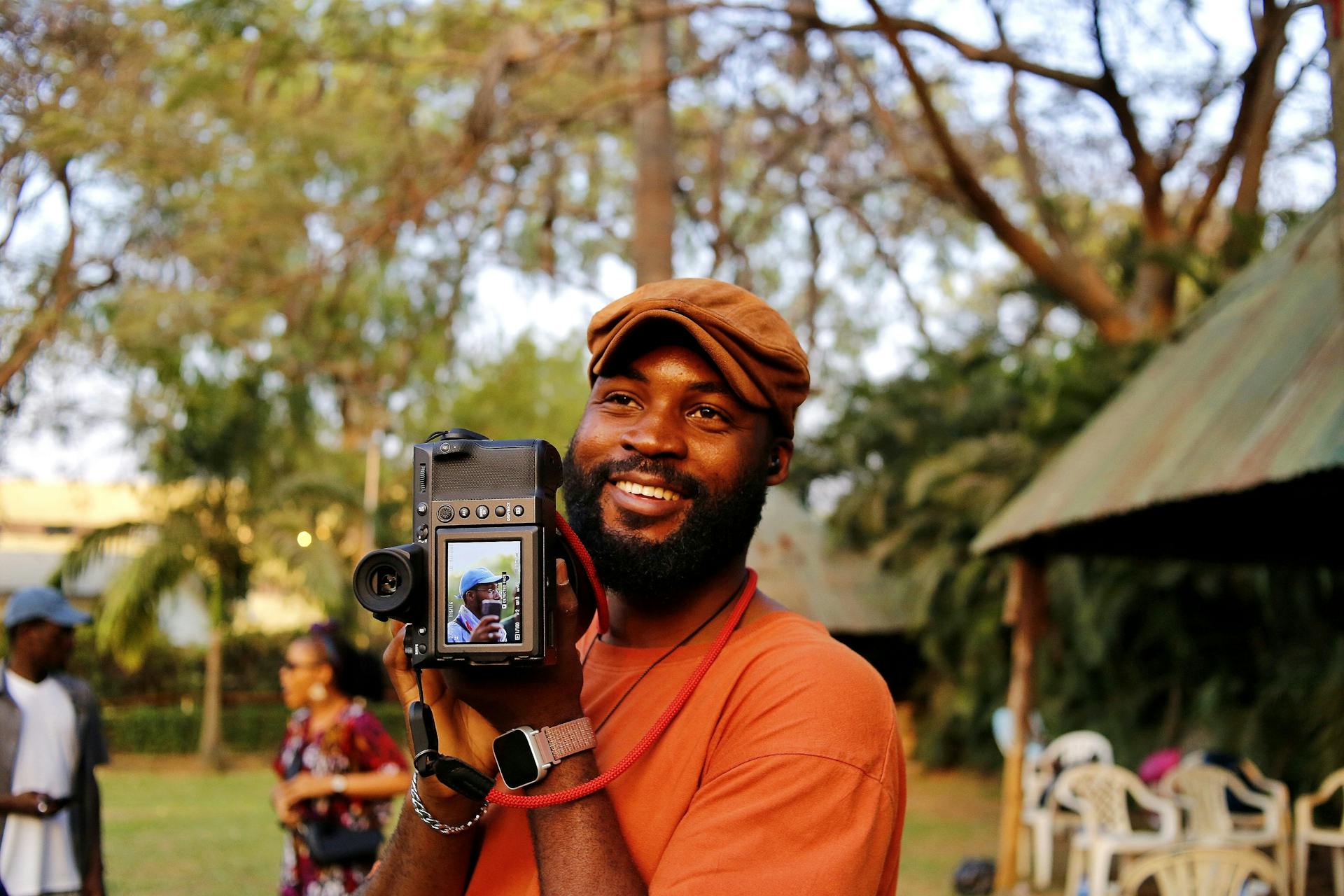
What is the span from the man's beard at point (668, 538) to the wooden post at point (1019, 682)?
27.0 ft

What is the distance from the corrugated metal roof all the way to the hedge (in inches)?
582

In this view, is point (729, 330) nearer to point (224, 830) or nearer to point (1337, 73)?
point (1337, 73)

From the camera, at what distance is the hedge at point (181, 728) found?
20828 millimetres

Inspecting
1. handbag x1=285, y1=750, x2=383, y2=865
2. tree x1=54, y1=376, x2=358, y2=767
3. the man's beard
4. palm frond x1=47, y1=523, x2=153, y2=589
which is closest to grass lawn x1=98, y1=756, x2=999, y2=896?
tree x1=54, y1=376, x2=358, y2=767

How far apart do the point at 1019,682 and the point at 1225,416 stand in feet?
14.1

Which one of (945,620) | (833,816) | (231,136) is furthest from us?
(945,620)

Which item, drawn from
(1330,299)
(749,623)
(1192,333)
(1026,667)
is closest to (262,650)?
(1026,667)

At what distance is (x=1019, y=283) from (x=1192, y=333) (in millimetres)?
6218

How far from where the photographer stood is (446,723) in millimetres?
1576

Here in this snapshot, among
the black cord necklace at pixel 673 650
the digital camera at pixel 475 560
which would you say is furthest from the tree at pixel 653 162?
the digital camera at pixel 475 560

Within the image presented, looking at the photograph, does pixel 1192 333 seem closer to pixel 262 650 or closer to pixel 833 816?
pixel 833 816

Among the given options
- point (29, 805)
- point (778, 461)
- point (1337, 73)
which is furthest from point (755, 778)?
point (29, 805)

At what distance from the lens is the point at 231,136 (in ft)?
47.3

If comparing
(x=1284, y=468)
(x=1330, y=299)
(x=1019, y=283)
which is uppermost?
(x=1019, y=283)
